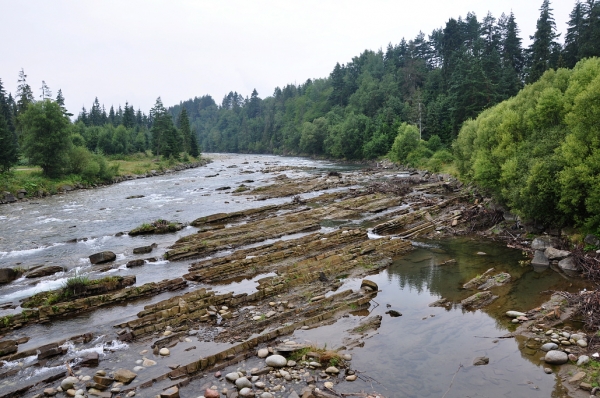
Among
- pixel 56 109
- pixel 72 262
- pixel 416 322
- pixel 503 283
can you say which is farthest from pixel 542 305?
pixel 56 109

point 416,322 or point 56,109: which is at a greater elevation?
point 56,109

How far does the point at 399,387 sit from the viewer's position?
493 inches

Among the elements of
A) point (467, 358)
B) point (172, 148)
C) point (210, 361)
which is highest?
point (172, 148)

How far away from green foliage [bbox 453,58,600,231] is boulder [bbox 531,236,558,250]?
1692 mm

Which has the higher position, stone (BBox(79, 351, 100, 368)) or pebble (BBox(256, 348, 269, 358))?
stone (BBox(79, 351, 100, 368))

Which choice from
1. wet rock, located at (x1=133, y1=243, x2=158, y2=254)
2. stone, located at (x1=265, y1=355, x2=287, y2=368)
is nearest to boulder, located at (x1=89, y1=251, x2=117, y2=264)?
wet rock, located at (x1=133, y1=243, x2=158, y2=254)

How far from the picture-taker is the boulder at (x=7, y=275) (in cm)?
2302

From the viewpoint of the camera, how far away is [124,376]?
1288 centimetres

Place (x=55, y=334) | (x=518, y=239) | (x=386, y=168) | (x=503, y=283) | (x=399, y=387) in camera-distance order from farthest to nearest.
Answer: (x=386, y=168), (x=518, y=239), (x=503, y=283), (x=55, y=334), (x=399, y=387)

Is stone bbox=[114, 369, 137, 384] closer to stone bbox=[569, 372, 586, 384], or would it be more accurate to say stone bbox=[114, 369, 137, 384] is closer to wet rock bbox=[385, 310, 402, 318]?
wet rock bbox=[385, 310, 402, 318]

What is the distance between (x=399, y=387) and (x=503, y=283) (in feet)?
39.3

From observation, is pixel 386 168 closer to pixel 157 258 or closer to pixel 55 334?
pixel 157 258

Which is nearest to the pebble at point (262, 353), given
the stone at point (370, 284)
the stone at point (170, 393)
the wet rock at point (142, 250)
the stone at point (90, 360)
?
the stone at point (170, 393)

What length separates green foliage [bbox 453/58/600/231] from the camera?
24.1 metres
